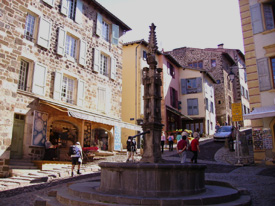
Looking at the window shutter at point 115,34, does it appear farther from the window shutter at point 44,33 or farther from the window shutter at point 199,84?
the window shutter at point 199,84

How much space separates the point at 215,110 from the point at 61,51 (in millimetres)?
26512

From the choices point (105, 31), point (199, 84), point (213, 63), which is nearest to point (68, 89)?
point (105, 31)

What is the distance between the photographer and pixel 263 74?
13141 millimetres

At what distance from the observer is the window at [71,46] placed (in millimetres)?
15281

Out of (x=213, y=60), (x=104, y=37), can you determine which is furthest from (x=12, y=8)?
(x=213, y=60)

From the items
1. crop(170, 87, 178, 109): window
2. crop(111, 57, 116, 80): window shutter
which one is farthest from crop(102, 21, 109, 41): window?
crop(170, 87, 178, 109): window

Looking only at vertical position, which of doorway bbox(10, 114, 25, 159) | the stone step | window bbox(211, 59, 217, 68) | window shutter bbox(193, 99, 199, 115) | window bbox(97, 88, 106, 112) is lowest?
the stone step

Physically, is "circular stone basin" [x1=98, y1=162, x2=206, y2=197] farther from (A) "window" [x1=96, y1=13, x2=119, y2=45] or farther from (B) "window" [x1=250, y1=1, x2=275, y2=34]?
(A) "window" [x1=96, y1=13, x2=119, y2=45]

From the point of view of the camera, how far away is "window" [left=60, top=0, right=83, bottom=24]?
52.5 ft

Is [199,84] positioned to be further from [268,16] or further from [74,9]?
[74,9]

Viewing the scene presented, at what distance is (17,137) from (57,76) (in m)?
4.04

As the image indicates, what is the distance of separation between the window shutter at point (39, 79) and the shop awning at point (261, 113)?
10.1 meters

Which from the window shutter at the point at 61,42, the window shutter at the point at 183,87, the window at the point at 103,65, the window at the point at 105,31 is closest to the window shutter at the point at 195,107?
the window shutter at the point at 183,87

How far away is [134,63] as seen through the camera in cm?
2416
